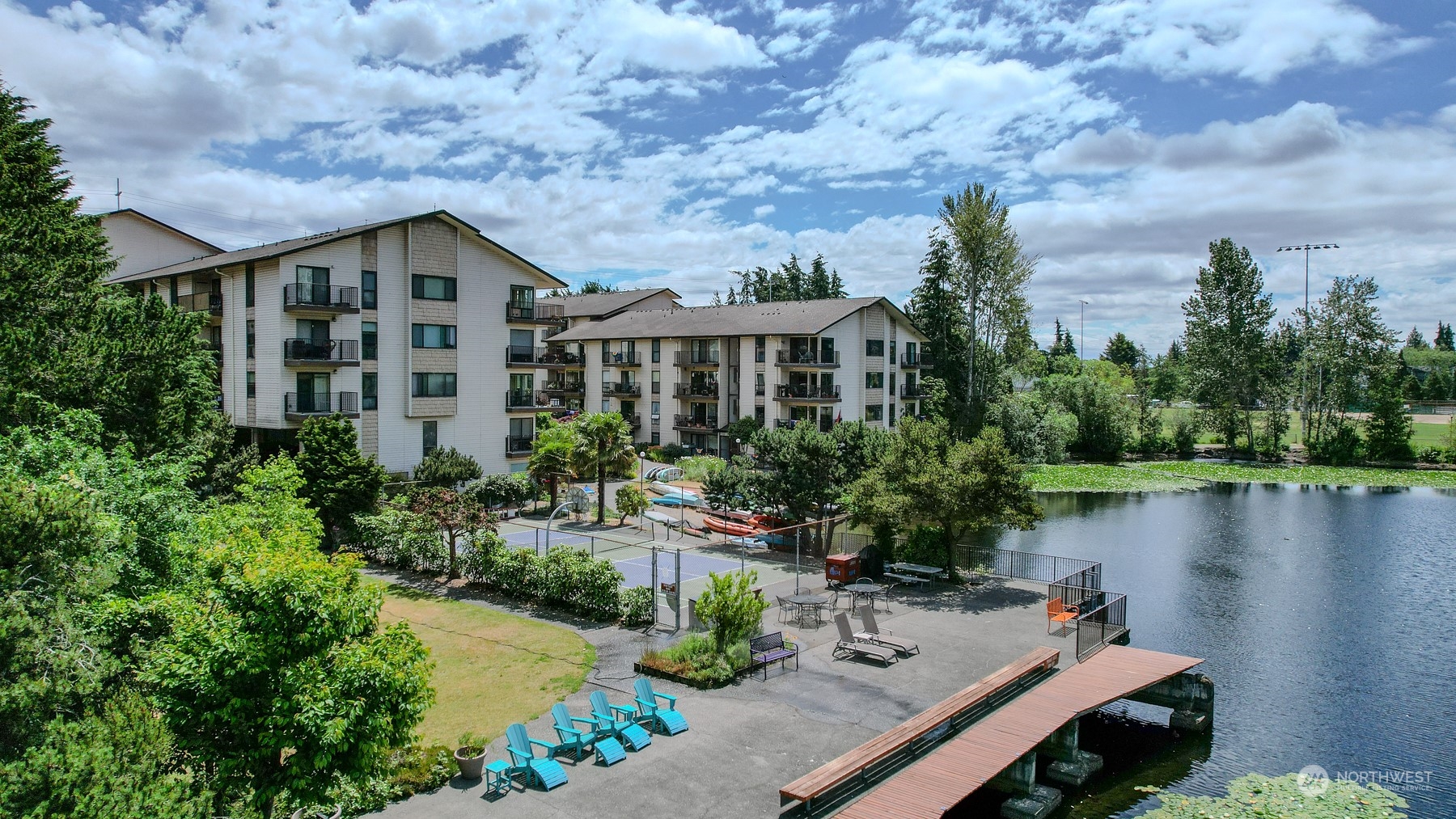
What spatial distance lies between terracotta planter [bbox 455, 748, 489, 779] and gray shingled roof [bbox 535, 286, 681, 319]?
6680 cm

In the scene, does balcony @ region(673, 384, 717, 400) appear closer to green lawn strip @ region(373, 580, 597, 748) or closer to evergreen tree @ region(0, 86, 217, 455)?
green lawn strip @ region(373, 580, 597, 748)

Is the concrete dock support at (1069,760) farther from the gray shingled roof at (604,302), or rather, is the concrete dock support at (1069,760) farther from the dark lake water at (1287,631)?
the gray shingled roof at (604,302)

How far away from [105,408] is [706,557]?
20941 millimetres

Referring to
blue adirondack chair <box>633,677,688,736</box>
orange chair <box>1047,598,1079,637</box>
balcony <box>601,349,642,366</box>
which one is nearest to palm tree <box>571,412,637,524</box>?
orange chair <box>1047,598,1079,637</box>

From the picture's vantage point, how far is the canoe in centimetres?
3947

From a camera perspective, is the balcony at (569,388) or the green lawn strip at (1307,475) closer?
the green lawn strip at (1307,475)

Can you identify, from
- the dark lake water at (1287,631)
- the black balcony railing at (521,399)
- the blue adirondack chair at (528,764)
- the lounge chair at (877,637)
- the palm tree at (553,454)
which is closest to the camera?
the blue adirondack chair at (528,764)

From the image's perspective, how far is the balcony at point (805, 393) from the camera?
58781mm

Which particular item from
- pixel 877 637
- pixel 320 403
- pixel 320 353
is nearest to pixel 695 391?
pixel 320 403

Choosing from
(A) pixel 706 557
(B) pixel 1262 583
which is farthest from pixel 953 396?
(A) pixel 706 557

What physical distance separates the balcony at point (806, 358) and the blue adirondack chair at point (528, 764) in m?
44.7

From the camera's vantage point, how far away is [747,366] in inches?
2448

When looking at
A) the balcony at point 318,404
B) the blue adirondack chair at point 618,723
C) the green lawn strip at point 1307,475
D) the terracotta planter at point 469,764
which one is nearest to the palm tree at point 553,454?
the balcony at point 318,404

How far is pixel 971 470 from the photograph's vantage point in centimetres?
2883
